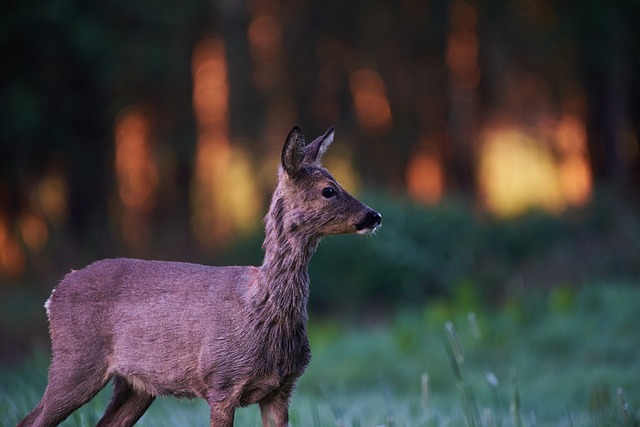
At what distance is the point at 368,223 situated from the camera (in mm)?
5434

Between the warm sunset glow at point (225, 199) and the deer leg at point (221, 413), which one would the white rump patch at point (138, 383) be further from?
the warm sunset glow at point (225, 199)

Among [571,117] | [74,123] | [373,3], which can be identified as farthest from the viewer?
[373,3]

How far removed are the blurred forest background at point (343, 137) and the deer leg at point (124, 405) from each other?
27.1 feet

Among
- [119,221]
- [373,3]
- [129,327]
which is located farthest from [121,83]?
[129,327]

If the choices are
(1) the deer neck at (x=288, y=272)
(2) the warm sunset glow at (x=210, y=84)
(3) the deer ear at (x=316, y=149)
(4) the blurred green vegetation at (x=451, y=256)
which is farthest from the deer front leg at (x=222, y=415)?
(2) the warm sunset glow at (x=210, y=84)

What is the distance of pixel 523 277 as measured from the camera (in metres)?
15.7

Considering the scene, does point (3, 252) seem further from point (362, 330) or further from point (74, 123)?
point (362, 330)

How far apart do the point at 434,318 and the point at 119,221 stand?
8.32 meters

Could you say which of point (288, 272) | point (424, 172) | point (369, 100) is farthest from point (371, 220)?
point (369, 100)

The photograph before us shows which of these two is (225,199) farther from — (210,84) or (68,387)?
(68,387)

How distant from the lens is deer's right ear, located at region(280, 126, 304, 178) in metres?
5.41

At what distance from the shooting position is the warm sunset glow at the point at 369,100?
32531 mm

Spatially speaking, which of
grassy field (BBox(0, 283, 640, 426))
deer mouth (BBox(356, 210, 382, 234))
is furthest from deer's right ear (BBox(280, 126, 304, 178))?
grassy field (BBox(0, 283, 640, 426))

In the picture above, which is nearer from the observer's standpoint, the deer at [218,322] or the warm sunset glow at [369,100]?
the deer at [218,322]
